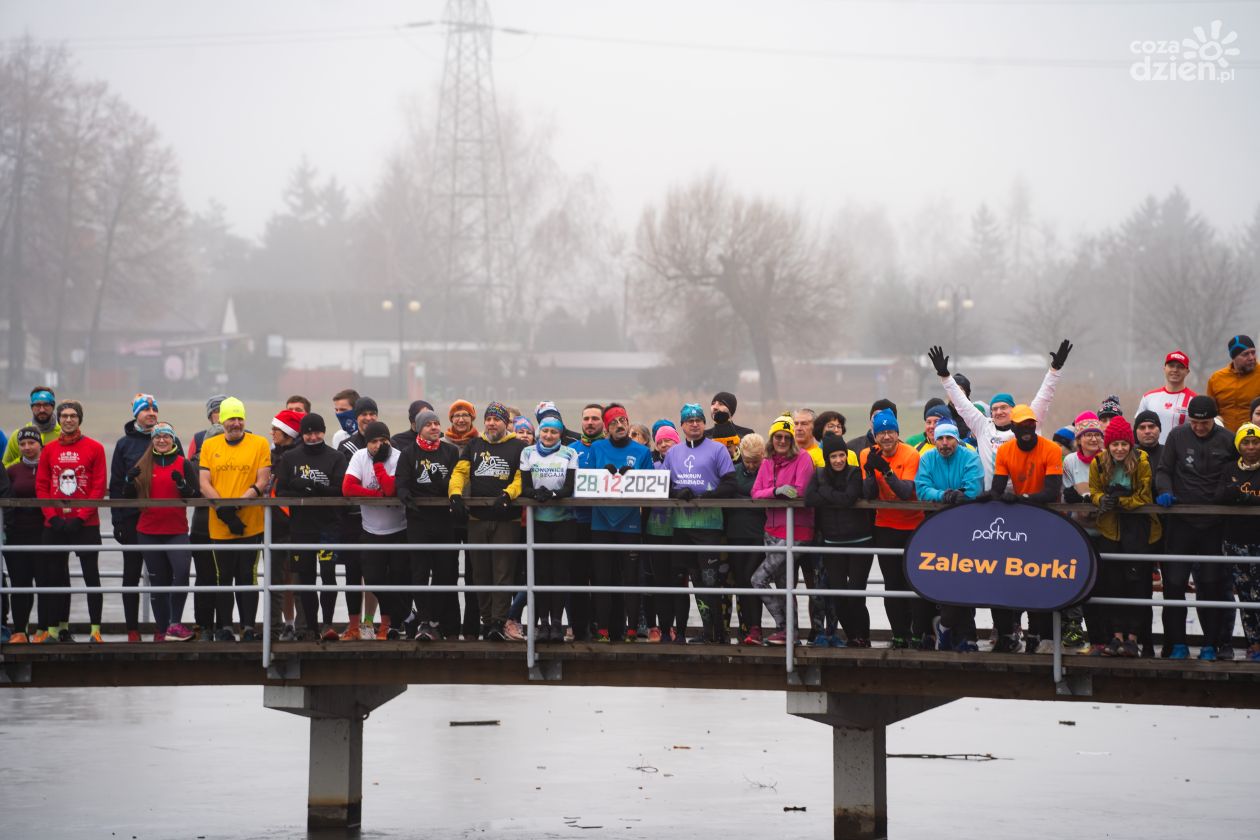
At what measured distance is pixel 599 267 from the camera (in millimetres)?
91000

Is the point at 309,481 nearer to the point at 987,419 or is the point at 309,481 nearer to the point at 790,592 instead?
the point at 790,592

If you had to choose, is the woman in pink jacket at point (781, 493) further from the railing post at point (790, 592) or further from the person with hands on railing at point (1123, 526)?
the person with hands on railing at point (1123, 526)

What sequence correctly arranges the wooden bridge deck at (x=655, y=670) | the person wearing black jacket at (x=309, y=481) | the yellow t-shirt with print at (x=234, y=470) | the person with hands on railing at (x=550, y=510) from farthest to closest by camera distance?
the yellow t-shirt with print at (x=234, y=470)
the person wearing black jacket at (x=309, y=481)
the person with hands on railing at (x=550, y=510)
the wooden bridge deck at (x=655, y=670)

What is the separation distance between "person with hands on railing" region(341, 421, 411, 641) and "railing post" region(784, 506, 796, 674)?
9.25ft

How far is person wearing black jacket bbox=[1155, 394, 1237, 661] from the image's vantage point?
10.7 meters

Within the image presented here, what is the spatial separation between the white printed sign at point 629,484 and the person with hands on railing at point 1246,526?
3549 mm

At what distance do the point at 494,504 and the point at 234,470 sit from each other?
219cm

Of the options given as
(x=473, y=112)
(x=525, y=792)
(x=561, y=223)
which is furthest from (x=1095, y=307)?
(x=525, y=792)

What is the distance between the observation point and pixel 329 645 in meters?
12.1

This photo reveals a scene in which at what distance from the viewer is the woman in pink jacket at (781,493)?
1162 centimetres

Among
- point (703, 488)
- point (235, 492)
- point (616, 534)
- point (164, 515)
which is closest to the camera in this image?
point (703, 488)

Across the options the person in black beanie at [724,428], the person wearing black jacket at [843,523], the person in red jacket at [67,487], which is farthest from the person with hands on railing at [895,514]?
the person in red jacket at [67,487]

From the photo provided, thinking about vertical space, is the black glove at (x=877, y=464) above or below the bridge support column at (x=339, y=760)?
above

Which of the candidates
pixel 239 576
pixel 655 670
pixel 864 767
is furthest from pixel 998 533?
pixel 239 576
